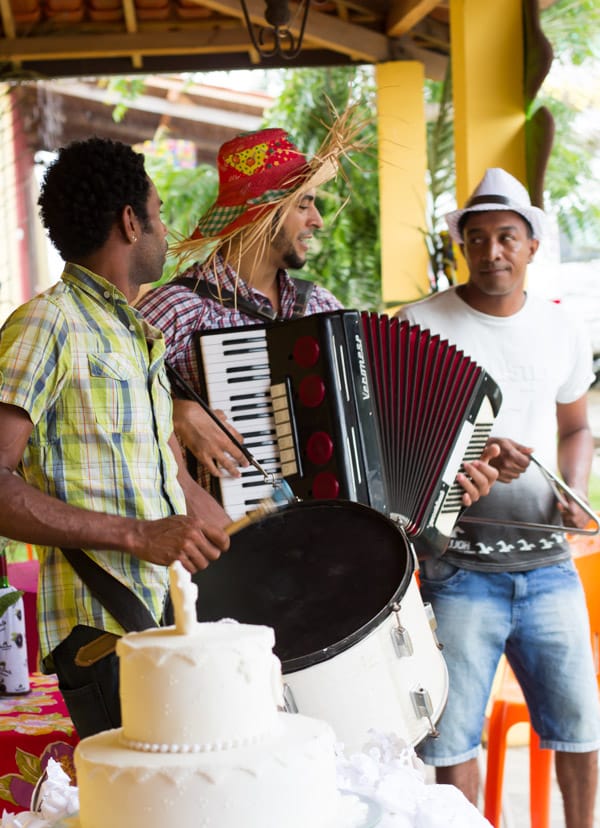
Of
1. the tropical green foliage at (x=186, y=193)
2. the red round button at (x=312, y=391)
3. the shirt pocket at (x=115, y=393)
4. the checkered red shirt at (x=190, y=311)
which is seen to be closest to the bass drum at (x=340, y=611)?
the shirt pocket at (x=115, y=393)

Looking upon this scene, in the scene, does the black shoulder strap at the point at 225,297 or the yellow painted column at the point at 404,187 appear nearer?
the black shoulder strap at the point at 225,297

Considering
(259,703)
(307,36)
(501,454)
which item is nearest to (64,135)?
(307,36)

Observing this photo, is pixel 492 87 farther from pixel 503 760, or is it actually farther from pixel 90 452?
pixel 90 452

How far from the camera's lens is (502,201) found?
2.92m

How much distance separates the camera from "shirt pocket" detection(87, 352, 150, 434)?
6.06 feet

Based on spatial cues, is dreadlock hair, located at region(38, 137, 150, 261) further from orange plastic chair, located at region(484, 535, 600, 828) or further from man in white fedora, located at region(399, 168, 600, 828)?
orange plastic chair, located at region(484, 535, 600, 828)

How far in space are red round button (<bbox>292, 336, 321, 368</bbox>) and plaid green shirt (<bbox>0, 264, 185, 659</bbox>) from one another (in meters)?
0.49

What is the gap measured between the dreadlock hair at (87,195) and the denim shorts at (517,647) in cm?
116

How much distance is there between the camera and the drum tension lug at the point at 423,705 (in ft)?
5.91

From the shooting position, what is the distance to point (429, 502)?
8.18 ft

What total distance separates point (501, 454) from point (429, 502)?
0.92 ft

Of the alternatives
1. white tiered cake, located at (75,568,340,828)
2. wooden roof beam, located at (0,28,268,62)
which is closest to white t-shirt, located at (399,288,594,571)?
white tiered cake, located at (75,568,340,828)

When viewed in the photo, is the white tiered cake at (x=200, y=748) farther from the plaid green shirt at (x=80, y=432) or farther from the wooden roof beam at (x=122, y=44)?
the wooden roof beam at (x=122, y=44)

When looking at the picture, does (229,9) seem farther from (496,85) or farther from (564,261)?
(564,261)
